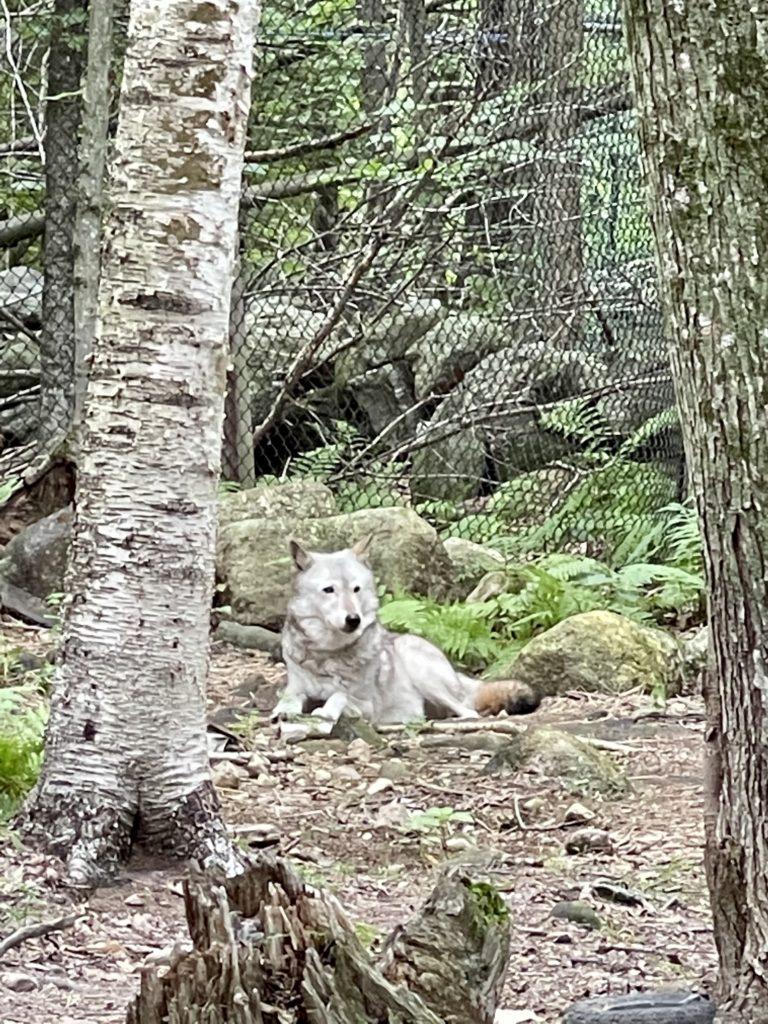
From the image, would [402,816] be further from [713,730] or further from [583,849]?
[713,730]

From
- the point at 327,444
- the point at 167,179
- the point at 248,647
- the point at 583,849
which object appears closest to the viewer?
the point at 167,179

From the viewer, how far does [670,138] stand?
3248 millimetres

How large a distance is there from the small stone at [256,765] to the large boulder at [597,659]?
2247 millimetres

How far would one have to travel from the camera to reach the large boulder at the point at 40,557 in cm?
1018

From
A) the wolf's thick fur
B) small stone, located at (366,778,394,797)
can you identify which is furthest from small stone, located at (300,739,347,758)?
the wolf's thick fur

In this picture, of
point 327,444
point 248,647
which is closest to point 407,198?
point 327,444

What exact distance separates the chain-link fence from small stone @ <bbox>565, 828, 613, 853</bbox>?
580cm

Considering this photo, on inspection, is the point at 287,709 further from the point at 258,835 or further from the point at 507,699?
the point at 258,835

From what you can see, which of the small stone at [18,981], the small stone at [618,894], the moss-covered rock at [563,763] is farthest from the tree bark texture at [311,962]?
the moss-covered rock at [563,763]

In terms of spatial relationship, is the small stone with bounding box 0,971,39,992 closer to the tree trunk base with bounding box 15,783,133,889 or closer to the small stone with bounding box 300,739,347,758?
the tree trunk base with bounding box 15,783,133,889

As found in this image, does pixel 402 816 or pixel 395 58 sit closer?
pixel 402 816

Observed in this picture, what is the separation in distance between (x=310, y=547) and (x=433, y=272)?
8.70ft

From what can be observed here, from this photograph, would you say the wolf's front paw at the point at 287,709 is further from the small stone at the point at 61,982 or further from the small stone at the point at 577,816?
the small stone at the point at 61,982

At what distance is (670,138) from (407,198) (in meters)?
8.59
